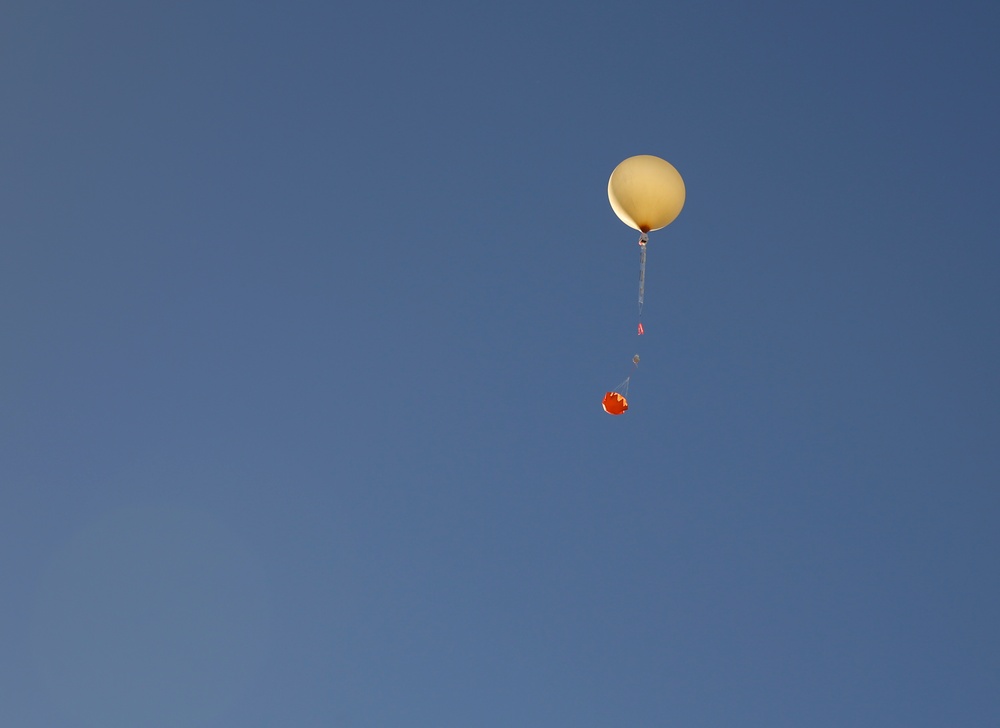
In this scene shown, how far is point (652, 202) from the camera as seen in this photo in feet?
68.1

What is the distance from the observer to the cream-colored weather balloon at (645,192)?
2077cm

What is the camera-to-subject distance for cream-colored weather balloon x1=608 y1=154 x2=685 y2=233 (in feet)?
68.1

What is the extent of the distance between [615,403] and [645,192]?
3.42 meters

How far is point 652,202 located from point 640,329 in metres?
2.03

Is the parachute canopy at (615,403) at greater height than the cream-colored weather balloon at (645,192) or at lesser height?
lesser

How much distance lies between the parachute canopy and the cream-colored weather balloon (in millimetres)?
2899

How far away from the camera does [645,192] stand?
20719 mm

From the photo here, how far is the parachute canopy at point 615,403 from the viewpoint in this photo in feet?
65.7

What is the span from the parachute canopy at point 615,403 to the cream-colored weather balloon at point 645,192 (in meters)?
2.90

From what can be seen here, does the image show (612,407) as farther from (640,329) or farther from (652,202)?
(652,202)

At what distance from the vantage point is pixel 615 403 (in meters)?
20.1

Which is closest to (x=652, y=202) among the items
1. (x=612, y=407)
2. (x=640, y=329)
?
(x=640, y=329)

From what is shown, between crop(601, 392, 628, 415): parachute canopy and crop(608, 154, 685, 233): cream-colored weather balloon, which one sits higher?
crop(608, 154, 685, 233): cream-colored weather balloon

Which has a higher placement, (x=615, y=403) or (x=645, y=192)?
(x=645, y=192)
